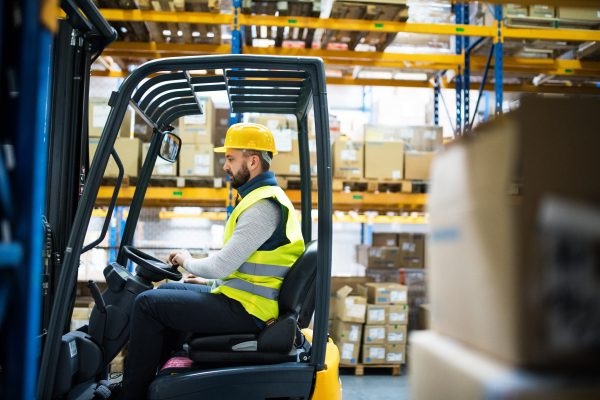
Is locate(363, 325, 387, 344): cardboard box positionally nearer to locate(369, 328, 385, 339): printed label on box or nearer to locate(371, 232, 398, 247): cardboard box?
locate(369, 328, 385, 339): printed label on box

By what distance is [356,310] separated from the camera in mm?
5598

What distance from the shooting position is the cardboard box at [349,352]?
18.4 ft

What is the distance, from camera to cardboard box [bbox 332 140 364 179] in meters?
5.73

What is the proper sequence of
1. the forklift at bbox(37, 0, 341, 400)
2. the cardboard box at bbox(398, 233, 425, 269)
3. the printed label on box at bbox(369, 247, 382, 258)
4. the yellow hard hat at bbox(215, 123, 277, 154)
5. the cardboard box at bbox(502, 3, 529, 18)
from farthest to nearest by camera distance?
the cardboard box at bbox(398, 233, 425, 269) → the printed label on box at bbox(369, 247, 382, 258) → the cardboard box at bbox(502, 3, 529, 18) → the yellow hard hat at bbox(215, 123, 277, 154) → the forklift at bbox(37, 0, 341, 400)

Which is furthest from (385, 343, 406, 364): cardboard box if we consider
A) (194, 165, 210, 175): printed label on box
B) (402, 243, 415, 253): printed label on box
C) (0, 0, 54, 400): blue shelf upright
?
(0, 0, 54, 400): blue shelf upright

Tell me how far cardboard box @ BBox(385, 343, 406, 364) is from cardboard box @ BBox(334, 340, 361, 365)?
0.43 m

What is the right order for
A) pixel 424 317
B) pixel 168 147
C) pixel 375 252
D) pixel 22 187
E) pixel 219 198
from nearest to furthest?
pixel 22 187 → pixel 168 147 → pixel 219 198 → pixel 424 317 → pixel 375 252

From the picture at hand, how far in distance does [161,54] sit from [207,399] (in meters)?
5.70

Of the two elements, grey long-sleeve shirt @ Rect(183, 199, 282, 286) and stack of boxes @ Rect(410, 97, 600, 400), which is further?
grey long-sleeve shirt @ Rect(183, 199, 282, 286)

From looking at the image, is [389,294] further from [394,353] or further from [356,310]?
[394,353]

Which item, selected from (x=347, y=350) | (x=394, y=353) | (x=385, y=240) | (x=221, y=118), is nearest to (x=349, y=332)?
(x=347, y=350)

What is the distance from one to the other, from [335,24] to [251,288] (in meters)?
4.05

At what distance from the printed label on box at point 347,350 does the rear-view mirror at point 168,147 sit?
3711 millimetres

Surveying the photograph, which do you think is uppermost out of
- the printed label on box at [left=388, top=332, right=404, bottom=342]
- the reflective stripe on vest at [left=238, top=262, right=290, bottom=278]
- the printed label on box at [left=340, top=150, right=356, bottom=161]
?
the printed label on box at [left=340, top=150, right=356, bottom=161]
